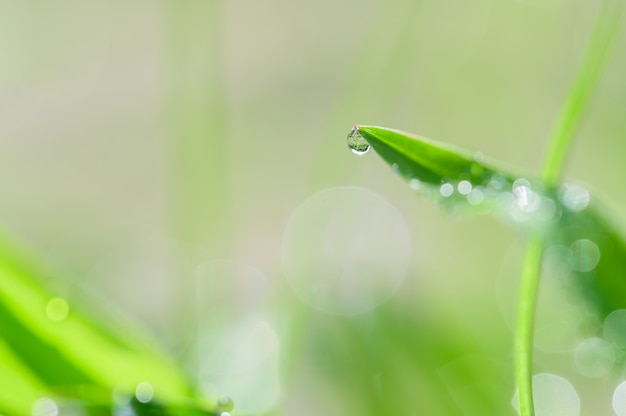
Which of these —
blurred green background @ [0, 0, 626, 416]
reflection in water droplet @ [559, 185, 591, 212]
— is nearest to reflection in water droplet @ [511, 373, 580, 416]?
blurred green background @ [0, 0, 626, 416]

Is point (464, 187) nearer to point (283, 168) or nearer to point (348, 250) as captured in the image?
point (348, 250)

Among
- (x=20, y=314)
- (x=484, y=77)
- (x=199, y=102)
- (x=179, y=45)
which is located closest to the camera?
(x=20, y=314)

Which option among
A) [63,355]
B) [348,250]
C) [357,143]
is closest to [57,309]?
[63,355]

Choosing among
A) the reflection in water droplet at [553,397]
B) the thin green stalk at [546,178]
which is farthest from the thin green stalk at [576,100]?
the reflection in water droplet at [553,397]

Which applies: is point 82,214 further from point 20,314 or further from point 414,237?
point 20,314

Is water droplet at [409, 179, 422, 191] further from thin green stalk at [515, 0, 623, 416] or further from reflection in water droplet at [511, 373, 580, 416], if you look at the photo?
reflection in water droplet at [511, 373, 580, 416]

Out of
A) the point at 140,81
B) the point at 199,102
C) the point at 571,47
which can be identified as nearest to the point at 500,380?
the point at 199,102
